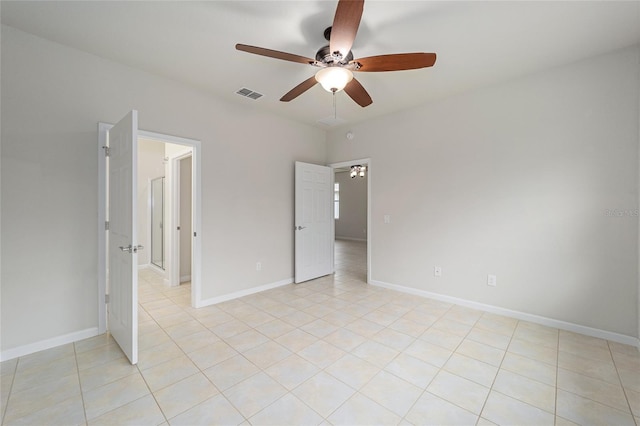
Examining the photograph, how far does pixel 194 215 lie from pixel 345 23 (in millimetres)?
2713

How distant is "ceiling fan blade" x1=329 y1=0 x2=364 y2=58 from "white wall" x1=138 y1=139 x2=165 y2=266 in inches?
194

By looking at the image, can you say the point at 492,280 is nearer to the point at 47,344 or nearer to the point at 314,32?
the point at 314,32

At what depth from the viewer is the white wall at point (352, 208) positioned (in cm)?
996

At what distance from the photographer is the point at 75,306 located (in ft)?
8.36

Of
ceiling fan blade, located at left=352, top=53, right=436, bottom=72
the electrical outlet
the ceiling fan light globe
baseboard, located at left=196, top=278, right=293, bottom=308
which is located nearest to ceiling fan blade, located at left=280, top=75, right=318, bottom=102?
the ceiling fan light globe

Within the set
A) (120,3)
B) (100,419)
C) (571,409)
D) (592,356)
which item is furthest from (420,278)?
(120,3)

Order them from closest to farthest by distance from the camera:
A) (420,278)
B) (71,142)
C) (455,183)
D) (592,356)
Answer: (592,356)
(71,142)
(455,183)
(420,278)

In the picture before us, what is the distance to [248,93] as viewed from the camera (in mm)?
→ 3395

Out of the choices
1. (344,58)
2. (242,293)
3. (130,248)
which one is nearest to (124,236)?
(130,248)

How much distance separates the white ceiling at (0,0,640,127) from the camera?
197 centimetres

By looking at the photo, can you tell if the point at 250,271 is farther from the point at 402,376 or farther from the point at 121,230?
the point at 402,376

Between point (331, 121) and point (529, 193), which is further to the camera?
point (331, 121)

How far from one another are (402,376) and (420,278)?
80.0 inches

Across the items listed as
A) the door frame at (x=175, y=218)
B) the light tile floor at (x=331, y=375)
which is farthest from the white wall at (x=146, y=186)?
the light tile floor at (x=331, y=375)
